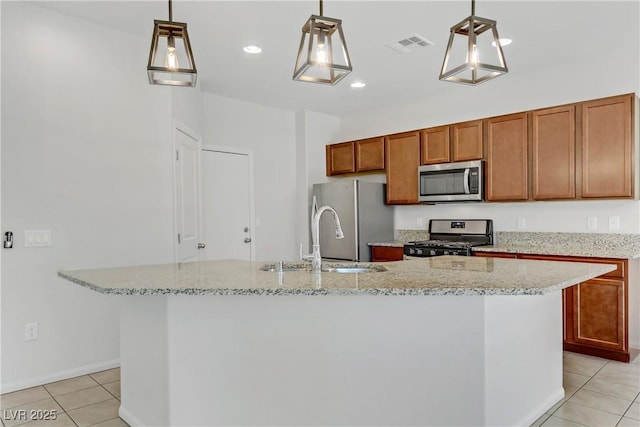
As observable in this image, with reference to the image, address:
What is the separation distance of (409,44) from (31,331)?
3.45 m

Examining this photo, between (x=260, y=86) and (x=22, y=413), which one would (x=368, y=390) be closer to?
(x=22, y=413)

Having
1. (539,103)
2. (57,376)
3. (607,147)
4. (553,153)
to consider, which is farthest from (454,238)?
(57,376)

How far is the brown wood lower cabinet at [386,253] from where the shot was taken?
476 cm

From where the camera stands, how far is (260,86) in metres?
4.53

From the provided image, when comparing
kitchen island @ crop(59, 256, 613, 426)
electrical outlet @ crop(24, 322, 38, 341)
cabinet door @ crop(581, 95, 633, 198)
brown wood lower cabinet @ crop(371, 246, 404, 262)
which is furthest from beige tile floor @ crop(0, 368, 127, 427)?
cabinet door @ crop(581, 95, 633, 198)

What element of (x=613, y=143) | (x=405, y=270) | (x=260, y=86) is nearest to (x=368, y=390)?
(x=405, y=270)

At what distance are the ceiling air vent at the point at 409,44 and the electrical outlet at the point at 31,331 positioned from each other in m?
3.30

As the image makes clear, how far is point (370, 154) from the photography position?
17.4ft

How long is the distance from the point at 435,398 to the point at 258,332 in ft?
2.84

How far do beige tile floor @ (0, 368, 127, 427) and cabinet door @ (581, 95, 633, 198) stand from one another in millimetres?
3854

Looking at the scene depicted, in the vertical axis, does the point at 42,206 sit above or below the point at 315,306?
above

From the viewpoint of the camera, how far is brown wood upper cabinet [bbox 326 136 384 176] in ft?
17.2

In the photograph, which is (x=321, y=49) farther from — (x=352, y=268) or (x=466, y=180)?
(x=466, y=180)

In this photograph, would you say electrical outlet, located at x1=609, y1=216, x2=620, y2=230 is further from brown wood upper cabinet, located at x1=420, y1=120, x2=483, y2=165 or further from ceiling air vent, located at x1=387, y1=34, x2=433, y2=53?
ceiling air vent, located at x1=387, y1=34, x2=433, y2=53
